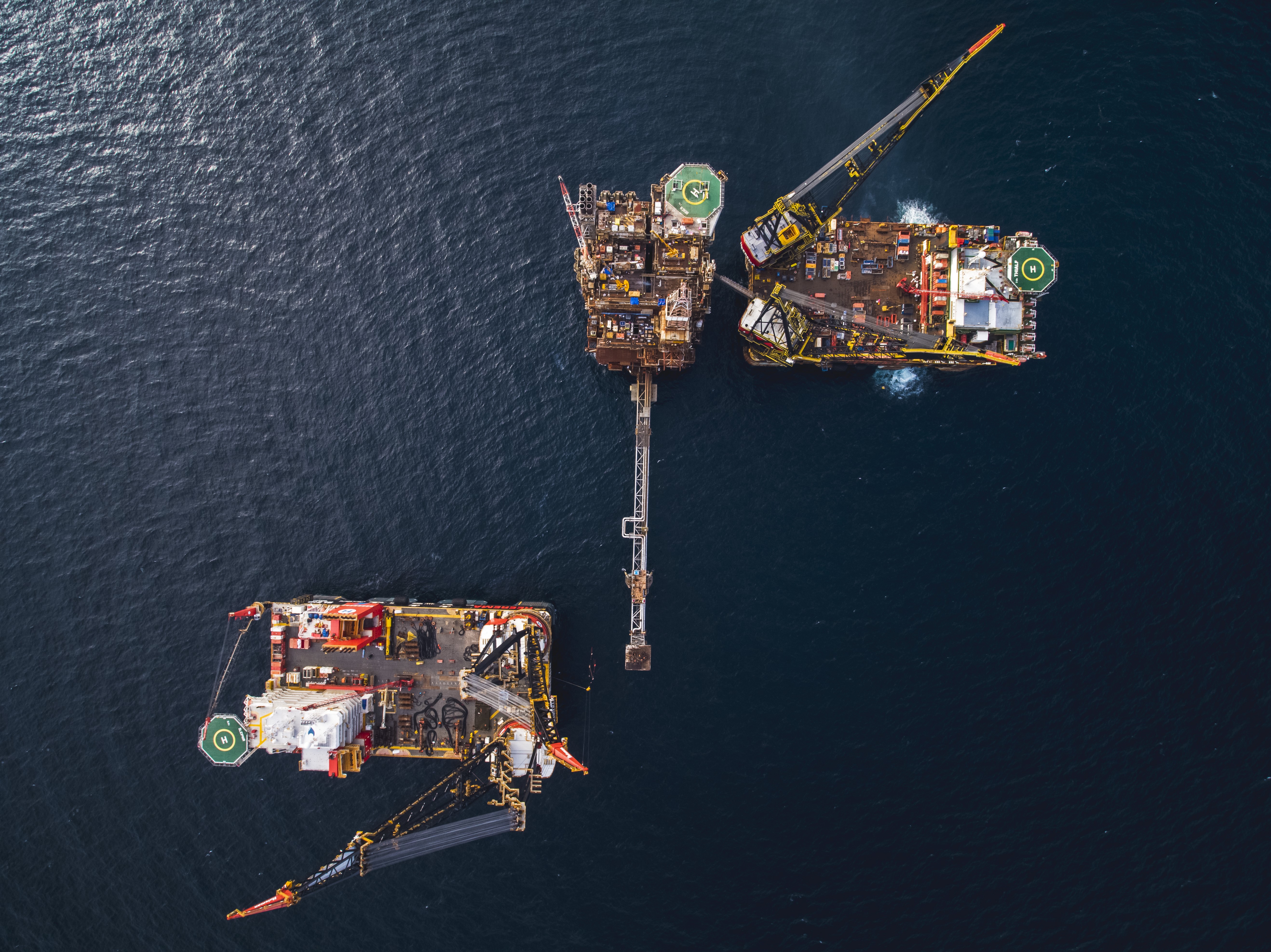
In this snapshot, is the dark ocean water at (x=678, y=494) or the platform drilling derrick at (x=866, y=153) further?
the platform drilling derrick at (x=866, y=153)

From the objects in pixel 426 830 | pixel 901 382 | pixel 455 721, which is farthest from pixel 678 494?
pixel 426 830

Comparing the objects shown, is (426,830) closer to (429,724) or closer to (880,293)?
(429,724)

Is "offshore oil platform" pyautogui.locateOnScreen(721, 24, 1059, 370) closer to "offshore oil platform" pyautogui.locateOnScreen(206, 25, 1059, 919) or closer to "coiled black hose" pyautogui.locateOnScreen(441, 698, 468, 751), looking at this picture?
"offshore oil platform" pyautogui.locateOnScreen(206, 25, 1059, 919)

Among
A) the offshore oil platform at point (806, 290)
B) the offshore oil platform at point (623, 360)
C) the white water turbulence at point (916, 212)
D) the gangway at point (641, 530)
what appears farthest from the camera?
the white water turbulence at point (916, 212)

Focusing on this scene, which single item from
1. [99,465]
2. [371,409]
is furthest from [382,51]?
[99,465]

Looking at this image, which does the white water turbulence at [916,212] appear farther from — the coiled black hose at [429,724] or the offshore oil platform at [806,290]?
the coiled black hose at [429,724]

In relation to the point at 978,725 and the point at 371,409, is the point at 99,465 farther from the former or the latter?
the point at 978,725

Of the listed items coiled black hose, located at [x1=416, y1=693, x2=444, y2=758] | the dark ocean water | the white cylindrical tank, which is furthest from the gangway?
coiled black hose, located at [x1=416, y1=693, x2=444, y2=758]

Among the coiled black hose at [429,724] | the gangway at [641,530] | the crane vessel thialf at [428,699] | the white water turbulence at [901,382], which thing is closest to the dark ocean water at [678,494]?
the white water turbulence at [901,382]
